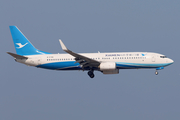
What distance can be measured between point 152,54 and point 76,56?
1219 cm

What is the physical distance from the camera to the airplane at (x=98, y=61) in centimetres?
4869

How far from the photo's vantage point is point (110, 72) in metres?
49.9

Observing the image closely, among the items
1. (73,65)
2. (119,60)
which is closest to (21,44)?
(73,65)

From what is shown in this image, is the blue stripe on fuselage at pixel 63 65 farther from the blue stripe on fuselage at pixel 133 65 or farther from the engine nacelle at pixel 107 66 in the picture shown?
the blue stripe on fuselage at pixel 133 65

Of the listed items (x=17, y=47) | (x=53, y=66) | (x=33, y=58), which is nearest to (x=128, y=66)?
(x=53, y=66)

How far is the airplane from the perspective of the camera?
48.7 metres

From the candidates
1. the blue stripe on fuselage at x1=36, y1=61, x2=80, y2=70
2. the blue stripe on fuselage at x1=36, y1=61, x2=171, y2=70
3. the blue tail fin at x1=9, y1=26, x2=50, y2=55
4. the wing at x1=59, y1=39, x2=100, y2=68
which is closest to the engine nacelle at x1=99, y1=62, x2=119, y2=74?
the wing at x1=59, y1=39, x2=100, y2=68

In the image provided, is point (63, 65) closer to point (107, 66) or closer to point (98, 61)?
point (98, 61)

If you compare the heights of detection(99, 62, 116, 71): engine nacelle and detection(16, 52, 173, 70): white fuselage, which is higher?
detection(16, 52, 173, 70): white fuselage

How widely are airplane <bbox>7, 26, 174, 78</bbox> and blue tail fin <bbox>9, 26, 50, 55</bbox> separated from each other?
782 millimetres

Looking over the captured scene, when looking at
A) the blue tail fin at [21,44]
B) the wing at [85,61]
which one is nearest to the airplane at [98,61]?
the wing at [85,61]

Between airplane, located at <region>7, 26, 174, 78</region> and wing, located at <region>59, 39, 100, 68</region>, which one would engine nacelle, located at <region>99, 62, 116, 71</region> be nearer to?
airplane, located at <region>7, 26, 174, 78</region>

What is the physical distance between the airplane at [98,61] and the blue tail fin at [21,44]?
78 cm

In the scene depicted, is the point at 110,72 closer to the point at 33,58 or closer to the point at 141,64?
the point at 141,64
